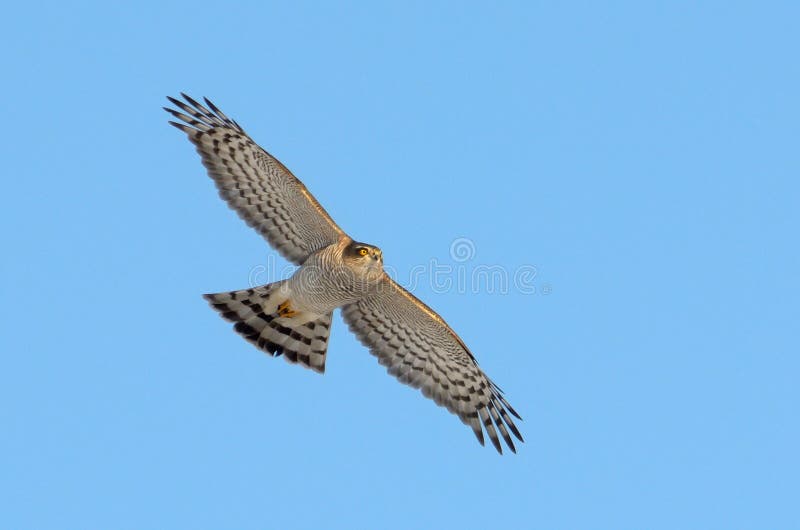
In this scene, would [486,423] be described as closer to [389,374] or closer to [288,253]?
[389,374]

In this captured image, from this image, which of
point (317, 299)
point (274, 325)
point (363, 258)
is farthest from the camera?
point (274, 325)

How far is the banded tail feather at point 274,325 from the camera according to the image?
47.8ft

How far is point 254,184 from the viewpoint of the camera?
1426 centimetres

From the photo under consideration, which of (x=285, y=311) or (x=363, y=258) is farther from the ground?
(x=363, y=258)

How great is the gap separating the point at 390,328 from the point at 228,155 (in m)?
3.10

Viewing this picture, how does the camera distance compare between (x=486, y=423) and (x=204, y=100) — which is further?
(x=486, y=423)

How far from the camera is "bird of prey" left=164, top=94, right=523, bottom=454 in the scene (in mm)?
Result: 14062

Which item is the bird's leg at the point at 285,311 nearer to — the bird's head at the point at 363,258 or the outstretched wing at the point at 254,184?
the outstretched wing at the point at 254,184

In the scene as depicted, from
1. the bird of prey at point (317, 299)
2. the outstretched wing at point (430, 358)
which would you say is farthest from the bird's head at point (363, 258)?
the outstretched wing at point (430, 358)

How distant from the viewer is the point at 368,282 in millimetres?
14062

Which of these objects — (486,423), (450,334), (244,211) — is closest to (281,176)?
(244,211)

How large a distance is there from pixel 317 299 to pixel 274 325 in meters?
0.85

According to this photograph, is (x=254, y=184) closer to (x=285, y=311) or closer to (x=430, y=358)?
(x=285, y=311)

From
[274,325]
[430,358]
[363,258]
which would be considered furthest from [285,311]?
[430,358]
